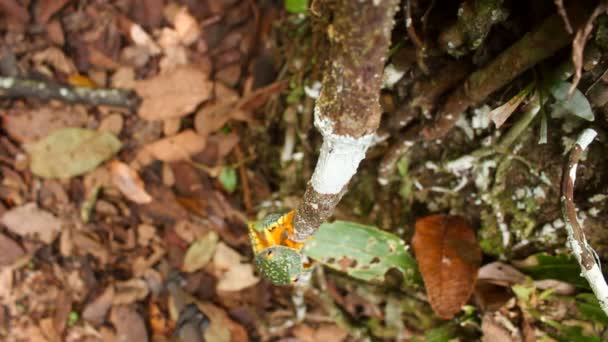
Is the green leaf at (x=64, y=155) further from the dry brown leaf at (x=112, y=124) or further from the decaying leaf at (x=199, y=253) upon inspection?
the decaying leaf at (x=199, y=253)

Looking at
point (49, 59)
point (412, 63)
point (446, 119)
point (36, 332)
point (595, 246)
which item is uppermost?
point (49, 59)

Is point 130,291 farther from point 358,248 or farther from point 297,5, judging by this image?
point 297,5

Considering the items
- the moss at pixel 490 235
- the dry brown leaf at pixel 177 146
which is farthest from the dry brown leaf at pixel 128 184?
the moss at pixel 490 235

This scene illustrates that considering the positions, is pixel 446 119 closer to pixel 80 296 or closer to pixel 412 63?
pixel 412 63

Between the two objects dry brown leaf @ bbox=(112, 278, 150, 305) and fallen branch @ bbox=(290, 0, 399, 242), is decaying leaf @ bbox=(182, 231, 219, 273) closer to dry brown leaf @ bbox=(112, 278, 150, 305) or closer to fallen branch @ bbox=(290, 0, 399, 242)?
dry brown leaf @ bbox=(112, 278, 150, 305)

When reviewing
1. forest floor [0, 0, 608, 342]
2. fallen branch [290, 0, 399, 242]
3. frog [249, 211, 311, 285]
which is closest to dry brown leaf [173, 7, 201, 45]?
forest floor [0, 0, 608, 342]

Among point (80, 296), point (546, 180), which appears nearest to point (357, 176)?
point (546, 180)
